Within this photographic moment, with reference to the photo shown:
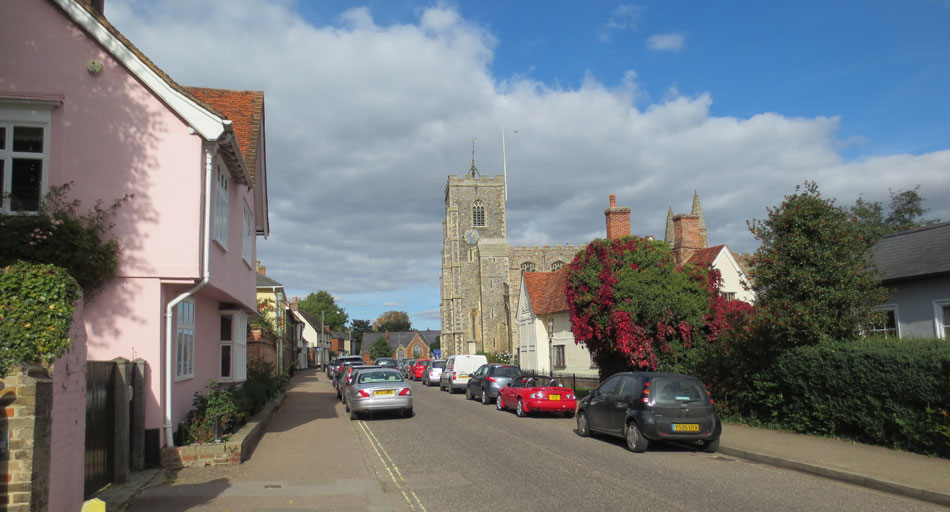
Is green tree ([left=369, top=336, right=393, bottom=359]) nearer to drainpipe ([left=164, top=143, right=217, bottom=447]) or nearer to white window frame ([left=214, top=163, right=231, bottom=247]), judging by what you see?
white window frame ([left=214, top=163, right=231, bottom=247])

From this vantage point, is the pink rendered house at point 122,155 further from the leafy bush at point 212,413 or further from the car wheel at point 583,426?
the car wheel at point 583,426

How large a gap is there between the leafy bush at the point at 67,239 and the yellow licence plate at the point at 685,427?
10078 mm

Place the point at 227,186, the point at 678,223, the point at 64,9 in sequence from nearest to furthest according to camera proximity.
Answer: the point at 64,9, the point at 227,186, the point at 678,223

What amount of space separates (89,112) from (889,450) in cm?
1495

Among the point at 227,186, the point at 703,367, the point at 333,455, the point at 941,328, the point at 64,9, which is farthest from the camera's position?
the point at 703,367

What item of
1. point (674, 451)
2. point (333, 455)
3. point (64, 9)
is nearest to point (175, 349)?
point (333, 455)

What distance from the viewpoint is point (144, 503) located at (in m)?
8.56

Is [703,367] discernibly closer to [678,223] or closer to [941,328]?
[941,328]

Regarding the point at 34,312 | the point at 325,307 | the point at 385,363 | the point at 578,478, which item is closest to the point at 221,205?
the point at 34,312

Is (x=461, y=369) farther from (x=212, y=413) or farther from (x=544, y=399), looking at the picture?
(x=212, y=413)

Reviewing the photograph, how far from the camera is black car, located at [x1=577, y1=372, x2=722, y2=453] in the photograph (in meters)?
12.5

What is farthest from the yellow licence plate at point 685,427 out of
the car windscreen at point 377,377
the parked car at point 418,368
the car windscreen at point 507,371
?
the parked car at point 418,368

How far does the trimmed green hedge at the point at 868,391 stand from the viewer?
11.4 m

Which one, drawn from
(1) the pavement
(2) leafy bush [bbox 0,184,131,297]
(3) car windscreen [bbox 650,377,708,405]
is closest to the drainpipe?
(1) the pavement
